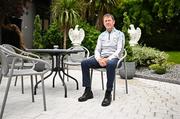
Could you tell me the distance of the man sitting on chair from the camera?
557 centimetres

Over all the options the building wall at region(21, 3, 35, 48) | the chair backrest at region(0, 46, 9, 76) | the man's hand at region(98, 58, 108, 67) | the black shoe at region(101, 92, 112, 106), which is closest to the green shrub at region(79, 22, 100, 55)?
the building wall at region(21, 3, 35, 48)

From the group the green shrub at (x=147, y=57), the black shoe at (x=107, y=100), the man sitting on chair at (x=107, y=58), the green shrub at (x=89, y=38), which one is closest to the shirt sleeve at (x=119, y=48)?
the man sitting on chair at (x=107, y=58)

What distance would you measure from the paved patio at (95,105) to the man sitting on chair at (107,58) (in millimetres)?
178

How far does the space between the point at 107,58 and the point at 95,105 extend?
2.76 feet

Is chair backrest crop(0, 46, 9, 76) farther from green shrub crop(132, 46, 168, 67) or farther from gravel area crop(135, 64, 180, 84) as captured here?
green shrub crop(132, 46, 168, 67)

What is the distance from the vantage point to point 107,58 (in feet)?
19.1

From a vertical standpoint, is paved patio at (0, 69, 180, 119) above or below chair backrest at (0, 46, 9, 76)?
below

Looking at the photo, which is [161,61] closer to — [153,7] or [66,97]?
[66,97]

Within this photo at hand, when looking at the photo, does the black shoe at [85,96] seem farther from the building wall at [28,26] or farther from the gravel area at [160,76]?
the building wall at [28,26]

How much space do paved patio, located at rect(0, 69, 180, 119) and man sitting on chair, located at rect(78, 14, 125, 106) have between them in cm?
18

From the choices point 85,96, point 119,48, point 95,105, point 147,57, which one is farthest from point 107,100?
point 147,57

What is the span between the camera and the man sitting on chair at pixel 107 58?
5.57m

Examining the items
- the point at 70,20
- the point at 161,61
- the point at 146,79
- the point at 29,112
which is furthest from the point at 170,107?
the point at 70,20

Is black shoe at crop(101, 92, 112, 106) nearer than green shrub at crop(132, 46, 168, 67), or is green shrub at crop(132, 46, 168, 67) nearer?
black shoe at crop(101, 92, 112, 106)
